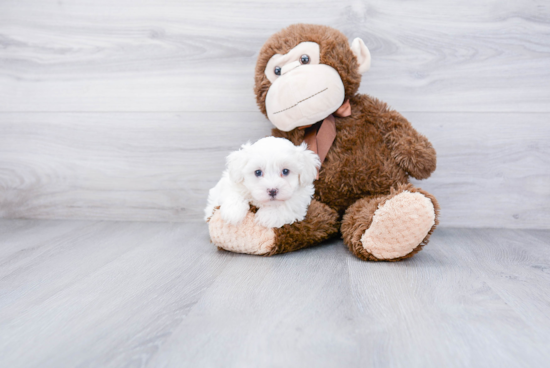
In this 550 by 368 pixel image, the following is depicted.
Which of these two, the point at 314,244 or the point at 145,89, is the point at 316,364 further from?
the point at 145,89

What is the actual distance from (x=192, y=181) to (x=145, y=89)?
0.32 m

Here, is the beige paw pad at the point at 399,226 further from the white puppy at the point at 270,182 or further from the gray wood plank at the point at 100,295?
the gray wood plank at the point at 100,295

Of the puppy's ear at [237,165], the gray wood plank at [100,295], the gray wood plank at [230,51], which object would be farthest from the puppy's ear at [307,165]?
the gray wood plank at [230,51]

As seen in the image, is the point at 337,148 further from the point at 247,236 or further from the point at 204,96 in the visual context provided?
the point at 204,96

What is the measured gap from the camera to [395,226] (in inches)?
30.7

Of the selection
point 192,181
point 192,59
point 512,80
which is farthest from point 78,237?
point 512,80

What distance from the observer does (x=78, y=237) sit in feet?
3.49

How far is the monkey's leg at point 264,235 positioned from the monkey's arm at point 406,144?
24 centimetres

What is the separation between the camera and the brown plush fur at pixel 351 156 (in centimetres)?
88

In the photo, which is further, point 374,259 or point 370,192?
point 370,192

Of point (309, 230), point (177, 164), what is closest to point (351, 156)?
point (309, 230)

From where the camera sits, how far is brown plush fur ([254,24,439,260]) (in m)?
0.88

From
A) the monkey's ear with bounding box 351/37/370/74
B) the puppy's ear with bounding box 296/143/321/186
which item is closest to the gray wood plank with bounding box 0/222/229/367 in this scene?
the puppy's ear with bounding box 296/143/321/186

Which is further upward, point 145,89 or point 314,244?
point 145,89
